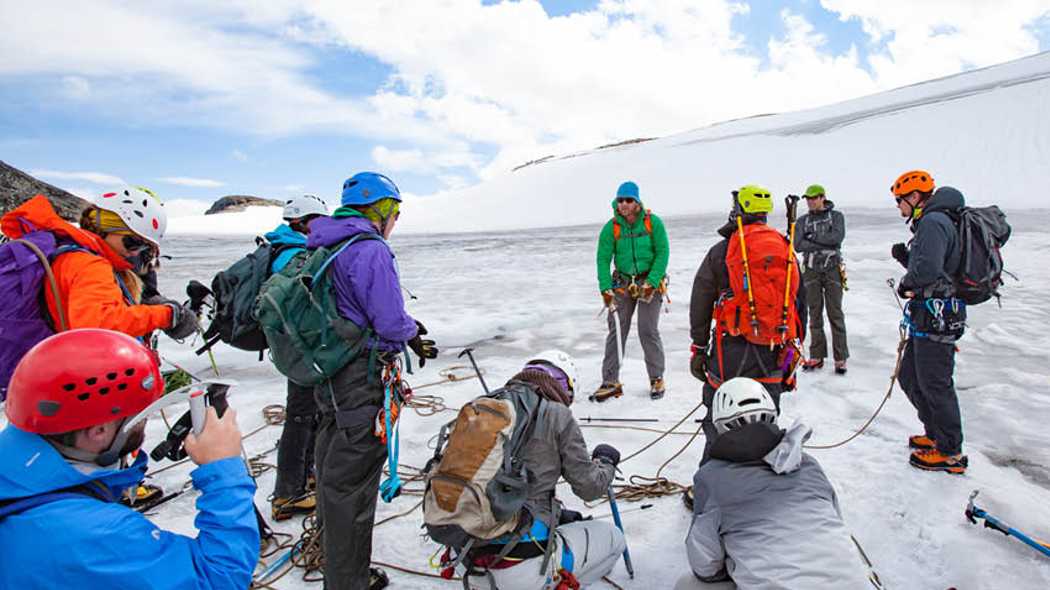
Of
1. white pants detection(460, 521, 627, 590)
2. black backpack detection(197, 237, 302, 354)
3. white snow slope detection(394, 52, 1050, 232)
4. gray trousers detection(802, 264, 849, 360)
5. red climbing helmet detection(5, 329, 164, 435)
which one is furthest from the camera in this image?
white snow slope detection(394, 52, 1050, 232)

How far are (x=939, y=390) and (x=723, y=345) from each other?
1561mm

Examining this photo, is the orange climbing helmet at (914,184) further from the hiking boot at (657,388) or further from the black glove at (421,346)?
the black glove at (421,346)

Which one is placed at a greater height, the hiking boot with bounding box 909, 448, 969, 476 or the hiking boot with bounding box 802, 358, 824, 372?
the hiking boot with bounding box 802, 358, 824, 372

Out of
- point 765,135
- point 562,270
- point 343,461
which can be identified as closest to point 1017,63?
point 765,135

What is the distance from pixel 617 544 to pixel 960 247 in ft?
9.82

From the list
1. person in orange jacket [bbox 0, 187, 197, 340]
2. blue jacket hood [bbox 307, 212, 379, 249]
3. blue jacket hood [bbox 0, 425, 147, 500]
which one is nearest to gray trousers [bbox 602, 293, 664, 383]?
blue jacket hood [bbox 307, 212, 379, 249]

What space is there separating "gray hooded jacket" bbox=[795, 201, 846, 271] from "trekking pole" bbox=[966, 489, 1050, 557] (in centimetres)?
323

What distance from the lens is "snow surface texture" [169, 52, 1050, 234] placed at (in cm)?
2367

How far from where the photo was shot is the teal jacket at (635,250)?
519cm

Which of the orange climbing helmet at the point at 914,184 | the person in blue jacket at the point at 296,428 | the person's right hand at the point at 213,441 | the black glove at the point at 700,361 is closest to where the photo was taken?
the person's right hand at the point at 213,441

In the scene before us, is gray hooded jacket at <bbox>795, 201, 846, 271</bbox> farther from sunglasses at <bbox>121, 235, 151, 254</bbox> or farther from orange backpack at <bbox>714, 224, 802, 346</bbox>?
sunglasses at <bbox>121, 235, 151, 254</bbox>

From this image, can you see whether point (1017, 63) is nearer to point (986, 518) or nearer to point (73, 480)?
point (986, 518)

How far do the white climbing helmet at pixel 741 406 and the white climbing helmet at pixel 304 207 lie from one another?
263 cm

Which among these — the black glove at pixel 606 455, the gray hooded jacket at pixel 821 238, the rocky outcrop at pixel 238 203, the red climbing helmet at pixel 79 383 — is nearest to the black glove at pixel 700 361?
the black glove at pixel 606 455
